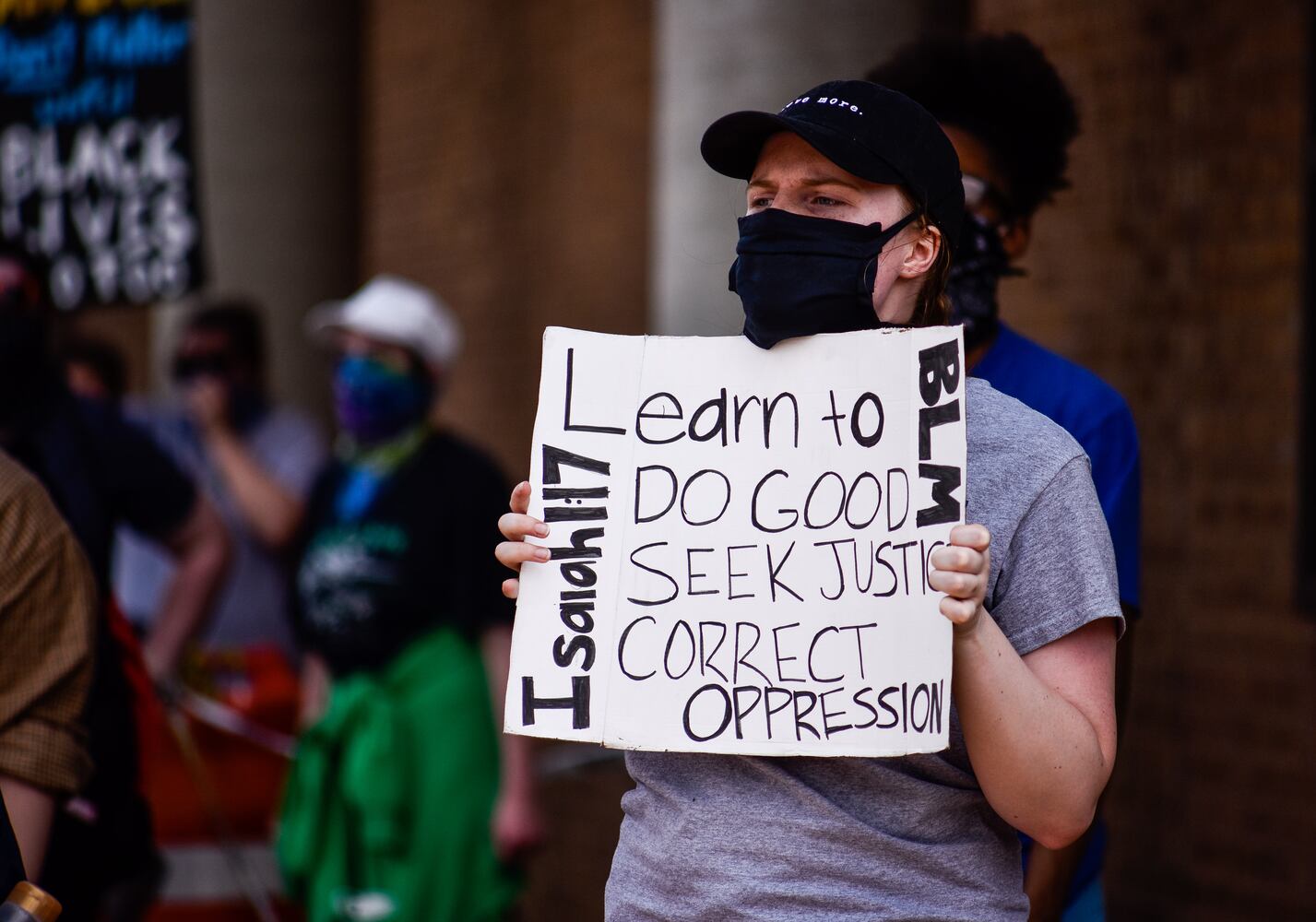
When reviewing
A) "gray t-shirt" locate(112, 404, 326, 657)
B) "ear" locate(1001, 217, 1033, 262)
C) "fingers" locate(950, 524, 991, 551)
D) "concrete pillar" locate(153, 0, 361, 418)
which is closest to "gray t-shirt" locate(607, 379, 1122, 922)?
"fingers" locate(950, 524, 991, 551)

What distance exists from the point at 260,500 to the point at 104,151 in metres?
1.23

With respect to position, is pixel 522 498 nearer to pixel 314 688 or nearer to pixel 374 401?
pixel 374 401

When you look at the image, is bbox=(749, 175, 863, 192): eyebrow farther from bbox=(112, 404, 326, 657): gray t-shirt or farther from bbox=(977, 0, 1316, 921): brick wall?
bbox=(112, 404, 326, 657): gray t-shirt

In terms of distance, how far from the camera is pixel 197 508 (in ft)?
15.8

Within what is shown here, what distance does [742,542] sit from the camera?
206 centimetres

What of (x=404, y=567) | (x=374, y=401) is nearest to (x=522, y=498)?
(x=404, y=567)

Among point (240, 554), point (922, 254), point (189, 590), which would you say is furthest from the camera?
point (240, 554)

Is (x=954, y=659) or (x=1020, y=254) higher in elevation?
(x=1020, y=254)

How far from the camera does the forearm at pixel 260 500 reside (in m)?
5.76

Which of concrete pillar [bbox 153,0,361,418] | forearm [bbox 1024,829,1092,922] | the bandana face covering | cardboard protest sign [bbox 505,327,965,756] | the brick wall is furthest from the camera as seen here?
concrete pillar [bbox 153,0,361,418]

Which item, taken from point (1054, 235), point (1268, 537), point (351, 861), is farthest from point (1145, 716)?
point (351, 861)

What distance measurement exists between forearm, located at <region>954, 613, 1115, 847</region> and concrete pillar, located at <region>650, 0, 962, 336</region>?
8.39ft

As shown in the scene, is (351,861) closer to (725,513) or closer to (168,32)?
(168,32)

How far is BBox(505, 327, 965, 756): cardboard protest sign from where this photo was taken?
1.98 meters
